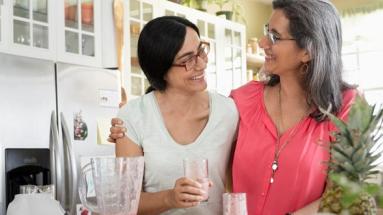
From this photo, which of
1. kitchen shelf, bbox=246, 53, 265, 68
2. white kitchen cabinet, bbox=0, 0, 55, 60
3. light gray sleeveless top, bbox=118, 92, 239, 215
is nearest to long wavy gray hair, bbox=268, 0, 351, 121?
light gray sleeveless top, bbox=118, 92, 239, 215

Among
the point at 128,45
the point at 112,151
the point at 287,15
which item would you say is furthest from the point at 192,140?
the point at 128,45

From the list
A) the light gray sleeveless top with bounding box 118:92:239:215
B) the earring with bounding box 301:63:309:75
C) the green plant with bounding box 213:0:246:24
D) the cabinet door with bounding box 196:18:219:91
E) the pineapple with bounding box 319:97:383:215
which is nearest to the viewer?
the pineapple with bounding box 319:97:383:215

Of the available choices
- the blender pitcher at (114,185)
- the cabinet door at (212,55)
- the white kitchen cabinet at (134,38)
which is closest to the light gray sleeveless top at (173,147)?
the blender pitcher at (114,185)

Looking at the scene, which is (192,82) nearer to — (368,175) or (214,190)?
(214,190)

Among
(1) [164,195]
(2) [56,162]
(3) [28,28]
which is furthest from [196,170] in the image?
(3) [28,28]

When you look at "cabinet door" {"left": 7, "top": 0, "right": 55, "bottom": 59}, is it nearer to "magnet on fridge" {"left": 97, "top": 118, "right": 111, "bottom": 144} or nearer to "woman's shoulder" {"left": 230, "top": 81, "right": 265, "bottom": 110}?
"magnet on fridge" {"left": 97, "top": 118, "right": 111, "bottom": 144}

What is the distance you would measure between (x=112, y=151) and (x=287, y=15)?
1513 millimetres

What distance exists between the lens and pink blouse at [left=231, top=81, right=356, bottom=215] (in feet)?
5.42

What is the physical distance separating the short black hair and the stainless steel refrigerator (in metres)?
0.99

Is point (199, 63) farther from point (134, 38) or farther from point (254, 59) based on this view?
point (254, 59)

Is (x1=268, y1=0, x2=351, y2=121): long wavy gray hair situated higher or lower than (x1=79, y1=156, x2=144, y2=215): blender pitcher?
higher

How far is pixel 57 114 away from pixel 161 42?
1.14 m

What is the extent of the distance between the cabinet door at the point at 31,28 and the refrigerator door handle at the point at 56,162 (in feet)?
1.23

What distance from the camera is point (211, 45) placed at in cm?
431
